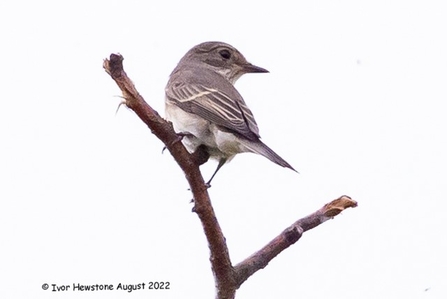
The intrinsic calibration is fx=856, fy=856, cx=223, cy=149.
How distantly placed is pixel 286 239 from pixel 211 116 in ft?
7.42

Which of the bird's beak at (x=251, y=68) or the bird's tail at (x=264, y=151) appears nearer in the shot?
the bird's tail at (x=264, y=151)

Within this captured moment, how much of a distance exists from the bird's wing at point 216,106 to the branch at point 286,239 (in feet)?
5.68

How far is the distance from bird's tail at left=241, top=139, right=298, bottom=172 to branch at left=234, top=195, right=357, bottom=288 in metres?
0.86

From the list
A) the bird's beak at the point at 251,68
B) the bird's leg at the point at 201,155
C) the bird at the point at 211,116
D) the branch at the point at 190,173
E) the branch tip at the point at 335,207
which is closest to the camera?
the branch at the point at 190,173

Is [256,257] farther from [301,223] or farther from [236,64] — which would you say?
[236,64]

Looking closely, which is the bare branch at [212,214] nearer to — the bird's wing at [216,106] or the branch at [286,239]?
the branch at [286,239]

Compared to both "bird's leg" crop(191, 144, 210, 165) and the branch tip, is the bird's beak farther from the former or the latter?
the branch tip

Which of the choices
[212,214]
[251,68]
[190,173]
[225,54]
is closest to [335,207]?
[212,214]

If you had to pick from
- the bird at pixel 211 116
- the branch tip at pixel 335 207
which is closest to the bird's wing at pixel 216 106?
the bird at pixel 211 116

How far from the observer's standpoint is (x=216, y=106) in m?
6.88

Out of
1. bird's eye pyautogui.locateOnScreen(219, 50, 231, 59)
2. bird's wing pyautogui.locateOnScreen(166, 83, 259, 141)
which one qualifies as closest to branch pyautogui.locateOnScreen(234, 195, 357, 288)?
bird's wing pyautogui.locateOnScreen(166, 83, 259, 141)

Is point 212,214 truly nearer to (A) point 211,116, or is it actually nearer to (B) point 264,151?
(B) point 264,151

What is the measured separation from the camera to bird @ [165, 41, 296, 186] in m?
6.42

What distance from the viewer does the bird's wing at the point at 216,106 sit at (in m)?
6.48
